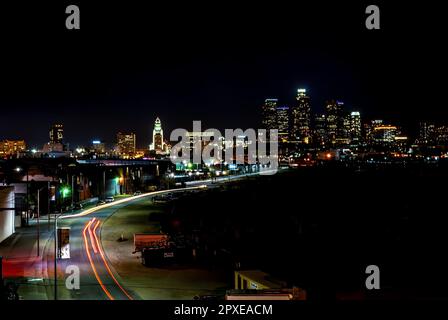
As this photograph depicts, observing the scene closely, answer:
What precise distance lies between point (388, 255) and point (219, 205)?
115 feet

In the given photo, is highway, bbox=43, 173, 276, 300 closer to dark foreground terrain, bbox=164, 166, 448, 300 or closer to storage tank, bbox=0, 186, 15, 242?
storage tank, bbox=0, 186, 15, 242

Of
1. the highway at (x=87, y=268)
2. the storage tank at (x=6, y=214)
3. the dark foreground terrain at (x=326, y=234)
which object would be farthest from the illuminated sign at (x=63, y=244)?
the storage tank at (x=6, y=214)

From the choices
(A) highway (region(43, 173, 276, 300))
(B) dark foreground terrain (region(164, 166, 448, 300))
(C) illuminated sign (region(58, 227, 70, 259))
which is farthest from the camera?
(B) dark foreground terrain (region(164, 166, 448, 300))

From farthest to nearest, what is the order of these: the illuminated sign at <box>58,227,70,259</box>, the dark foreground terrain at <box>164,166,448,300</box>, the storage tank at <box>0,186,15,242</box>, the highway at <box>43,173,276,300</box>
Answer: the storage tank at <box>0,186,15,242</box>, the dark foreground terrain at <box>164,166,448,300</box>, the illuminated sign at <box>58,227,70,259</box>, the highway at <box>43,173,276,300</box>

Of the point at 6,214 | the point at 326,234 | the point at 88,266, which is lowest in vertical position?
the point at 326,234

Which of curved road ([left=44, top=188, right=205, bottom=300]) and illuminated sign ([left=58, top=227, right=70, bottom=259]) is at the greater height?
illuminated sign ([left=58, top=227, right=70, bottom=259])

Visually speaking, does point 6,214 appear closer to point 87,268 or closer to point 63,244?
point 63,244

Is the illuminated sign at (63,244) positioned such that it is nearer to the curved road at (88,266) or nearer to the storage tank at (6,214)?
the curved road at (88,266)

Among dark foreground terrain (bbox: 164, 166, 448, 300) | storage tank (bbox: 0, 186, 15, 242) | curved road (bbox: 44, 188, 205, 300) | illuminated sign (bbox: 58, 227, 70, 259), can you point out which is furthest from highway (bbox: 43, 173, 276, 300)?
dark foreground terrain (bbox: 164, 166, 448, 300)

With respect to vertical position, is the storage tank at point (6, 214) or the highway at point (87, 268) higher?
the storage tank at point (6, 214)

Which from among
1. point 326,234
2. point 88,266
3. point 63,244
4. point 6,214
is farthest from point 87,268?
point 326,234

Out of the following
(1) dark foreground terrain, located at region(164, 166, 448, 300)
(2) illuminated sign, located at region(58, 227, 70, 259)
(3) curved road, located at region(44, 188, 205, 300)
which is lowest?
(1) dark foreground terrain, located at region(164, 166, 448, 300)

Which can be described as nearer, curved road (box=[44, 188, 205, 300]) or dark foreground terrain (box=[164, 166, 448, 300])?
curved road (box=[44, 188, 205, 300])

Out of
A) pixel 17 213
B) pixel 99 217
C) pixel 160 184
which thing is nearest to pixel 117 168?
pixel 160 184
